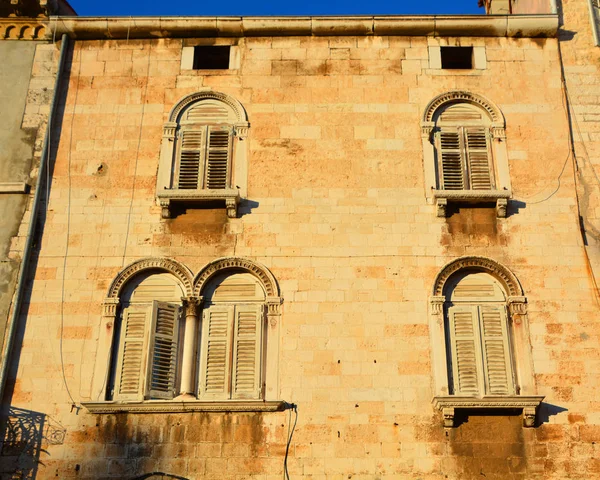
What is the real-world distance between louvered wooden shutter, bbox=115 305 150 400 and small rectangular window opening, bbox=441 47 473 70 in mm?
8188

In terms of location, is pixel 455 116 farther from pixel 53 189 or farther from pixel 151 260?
pixel 53 189

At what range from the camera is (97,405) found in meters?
13.4

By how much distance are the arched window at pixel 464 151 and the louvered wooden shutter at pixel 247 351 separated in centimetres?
401

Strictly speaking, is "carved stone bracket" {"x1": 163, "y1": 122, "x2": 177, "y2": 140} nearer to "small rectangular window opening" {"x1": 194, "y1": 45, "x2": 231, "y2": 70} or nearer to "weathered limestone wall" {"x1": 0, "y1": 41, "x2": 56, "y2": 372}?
"small rectangular window opening" {"x1": 194, "y1": 45, "x2": 231, "y2": 70}

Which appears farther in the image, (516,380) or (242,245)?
(242,245)

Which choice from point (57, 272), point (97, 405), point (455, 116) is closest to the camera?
point (97, 405)

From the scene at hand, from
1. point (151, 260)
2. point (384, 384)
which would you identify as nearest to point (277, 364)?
point (384, 384)

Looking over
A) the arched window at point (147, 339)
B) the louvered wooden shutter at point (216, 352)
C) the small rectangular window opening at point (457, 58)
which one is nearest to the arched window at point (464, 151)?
the small rectangular window opening at point (457, 58)

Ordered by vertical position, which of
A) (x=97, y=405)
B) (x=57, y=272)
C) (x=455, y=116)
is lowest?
(x=97, y=405)

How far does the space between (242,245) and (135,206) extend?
2.22 meters

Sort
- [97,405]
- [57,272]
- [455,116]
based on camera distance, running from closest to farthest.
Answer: [97,405]
[57,272]
[455,116]

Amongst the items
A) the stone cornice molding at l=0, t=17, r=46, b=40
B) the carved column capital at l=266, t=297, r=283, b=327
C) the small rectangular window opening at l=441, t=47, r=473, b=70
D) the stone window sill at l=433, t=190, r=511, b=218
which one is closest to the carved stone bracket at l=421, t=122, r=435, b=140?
the stone window sill at l=433, t=190, r=511, b=218

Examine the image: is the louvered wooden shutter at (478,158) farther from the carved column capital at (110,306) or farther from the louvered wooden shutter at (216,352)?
the carved column capital at (110,306)

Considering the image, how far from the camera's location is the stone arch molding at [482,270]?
47.2 ft
